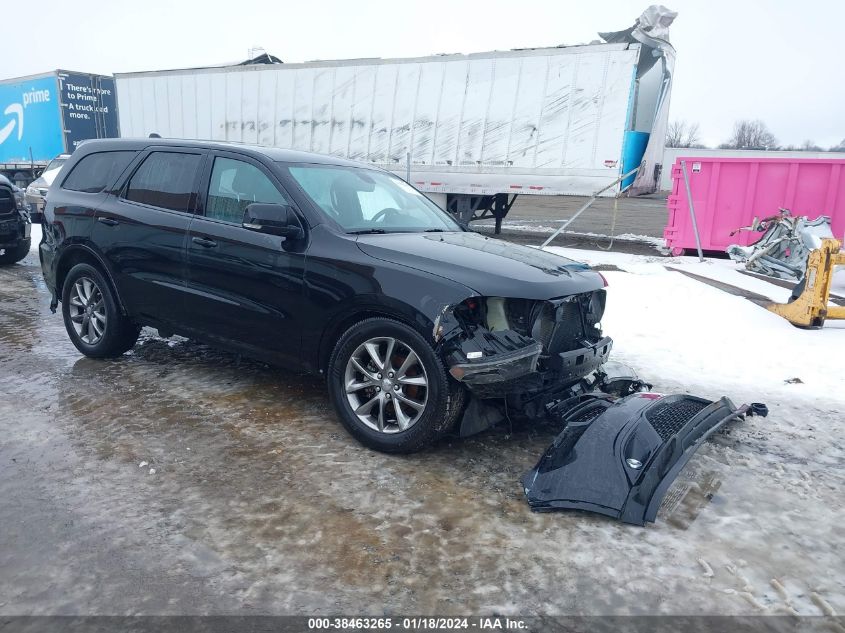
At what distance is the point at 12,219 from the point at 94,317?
5722mm

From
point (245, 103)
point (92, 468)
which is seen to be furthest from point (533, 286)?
point (245, 103)

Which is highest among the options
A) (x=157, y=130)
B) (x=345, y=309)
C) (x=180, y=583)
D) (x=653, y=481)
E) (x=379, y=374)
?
(x=157, y=130)

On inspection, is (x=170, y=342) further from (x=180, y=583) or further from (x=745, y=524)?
(x=745, y=524)

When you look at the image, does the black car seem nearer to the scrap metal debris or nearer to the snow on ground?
the snow on ground

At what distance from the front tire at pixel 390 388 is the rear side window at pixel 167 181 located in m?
1.78

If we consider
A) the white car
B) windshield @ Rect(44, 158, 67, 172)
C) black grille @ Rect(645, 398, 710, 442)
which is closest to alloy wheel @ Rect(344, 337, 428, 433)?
black grille @ Rect(645, 398, 710, 442)

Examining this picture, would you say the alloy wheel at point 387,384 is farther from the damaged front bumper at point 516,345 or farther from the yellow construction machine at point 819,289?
the yellow construction machine at point 819,289

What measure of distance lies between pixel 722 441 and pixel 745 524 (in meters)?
1.04

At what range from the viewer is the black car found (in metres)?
9.44

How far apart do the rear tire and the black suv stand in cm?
566

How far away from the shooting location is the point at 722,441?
13.1 feet

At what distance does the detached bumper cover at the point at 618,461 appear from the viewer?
3035 mm

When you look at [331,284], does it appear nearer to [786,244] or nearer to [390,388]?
[390,388]

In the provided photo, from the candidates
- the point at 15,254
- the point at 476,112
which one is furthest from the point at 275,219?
the point at 476,112
